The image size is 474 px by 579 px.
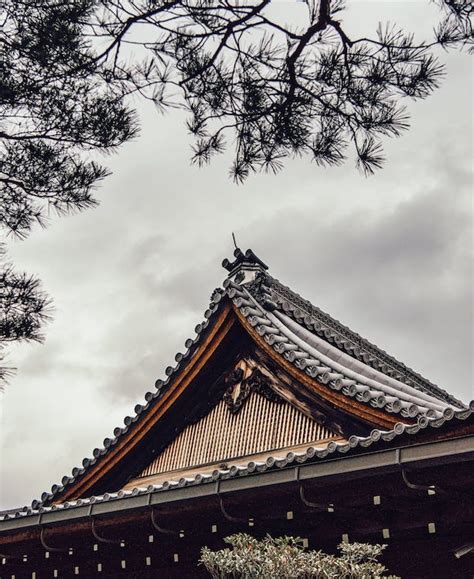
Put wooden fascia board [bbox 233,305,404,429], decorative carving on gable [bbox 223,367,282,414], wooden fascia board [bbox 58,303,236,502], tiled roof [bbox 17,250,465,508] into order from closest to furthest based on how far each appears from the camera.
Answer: wooden fascia board [bbox 233,305,404,429], tiled roof [bbox 17,250,465,508], decorative carving on gable [bbox 223,367,282,414], wooden fascia board [bbox 58,303,236,502]

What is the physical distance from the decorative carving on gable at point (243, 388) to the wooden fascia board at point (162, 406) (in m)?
0.47

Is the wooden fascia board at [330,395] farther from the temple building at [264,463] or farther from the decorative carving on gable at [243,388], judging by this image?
the decorative carving on gable at [243,388]

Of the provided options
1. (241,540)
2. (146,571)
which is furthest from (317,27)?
(146,571)

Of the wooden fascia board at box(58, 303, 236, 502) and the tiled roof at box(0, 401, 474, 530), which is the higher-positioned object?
the wooden fascia board at box(58, 303, 236, 502)

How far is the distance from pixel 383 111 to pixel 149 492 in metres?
4.10

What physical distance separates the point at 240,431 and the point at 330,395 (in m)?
1.63

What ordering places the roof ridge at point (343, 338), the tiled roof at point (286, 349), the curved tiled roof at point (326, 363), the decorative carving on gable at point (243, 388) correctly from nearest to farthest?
the curved tiled roof at point (326, 363), the tiled roof at point (286, 349), the decorative carving on gable at point (243, 388), the roof ridge at point (343, 338)

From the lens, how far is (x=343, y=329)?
13555 mm

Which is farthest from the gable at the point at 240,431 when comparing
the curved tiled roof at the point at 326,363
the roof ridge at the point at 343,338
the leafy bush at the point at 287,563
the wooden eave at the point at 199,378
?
the leafy bush at the point at 287,563

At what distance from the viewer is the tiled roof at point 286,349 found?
937cm

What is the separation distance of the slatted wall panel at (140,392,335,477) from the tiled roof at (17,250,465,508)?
2.00ft

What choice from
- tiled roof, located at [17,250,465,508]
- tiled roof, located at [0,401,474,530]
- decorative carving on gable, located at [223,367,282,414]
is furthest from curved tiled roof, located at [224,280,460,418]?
tiled roof, located at [0,401,474,530]

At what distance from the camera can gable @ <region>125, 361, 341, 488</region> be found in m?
9.41

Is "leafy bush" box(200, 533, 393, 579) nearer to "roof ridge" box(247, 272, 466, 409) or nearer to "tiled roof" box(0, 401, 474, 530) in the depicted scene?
"tiled roof" box(0, 401, 474, 530)
